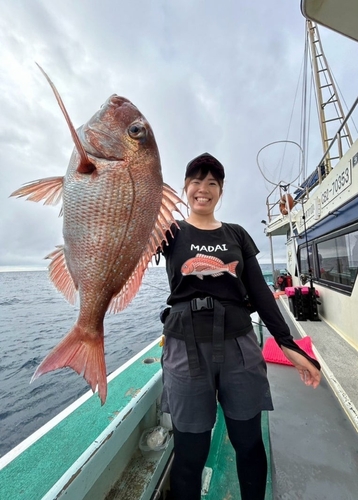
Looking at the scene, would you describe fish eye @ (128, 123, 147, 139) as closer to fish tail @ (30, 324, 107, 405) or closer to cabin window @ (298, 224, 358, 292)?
fish tail @ (30, 324, 107, 405)

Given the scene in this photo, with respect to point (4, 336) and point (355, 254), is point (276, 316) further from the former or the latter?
point (4, 336)

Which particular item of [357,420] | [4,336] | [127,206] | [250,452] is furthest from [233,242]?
[4,336]

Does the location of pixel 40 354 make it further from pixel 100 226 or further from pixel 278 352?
pixel 100 226

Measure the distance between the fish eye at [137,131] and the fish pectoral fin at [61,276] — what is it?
525 millimetres

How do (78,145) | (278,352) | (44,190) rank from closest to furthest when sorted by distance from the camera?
(78,145) < (44,190) < (278,352)

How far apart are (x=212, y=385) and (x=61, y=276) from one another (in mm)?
839

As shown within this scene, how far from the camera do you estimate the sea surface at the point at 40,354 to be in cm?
349

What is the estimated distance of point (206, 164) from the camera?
132 cm

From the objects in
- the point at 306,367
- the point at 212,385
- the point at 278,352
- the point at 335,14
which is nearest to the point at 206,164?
the point at 212,385

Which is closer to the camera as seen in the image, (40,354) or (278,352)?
(278,352)

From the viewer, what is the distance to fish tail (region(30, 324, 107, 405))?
0.86m

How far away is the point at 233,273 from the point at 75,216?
787 mm

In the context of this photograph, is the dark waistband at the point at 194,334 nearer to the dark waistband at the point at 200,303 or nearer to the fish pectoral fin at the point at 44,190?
the dark waistband at the point at 200,303

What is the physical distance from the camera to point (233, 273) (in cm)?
123
